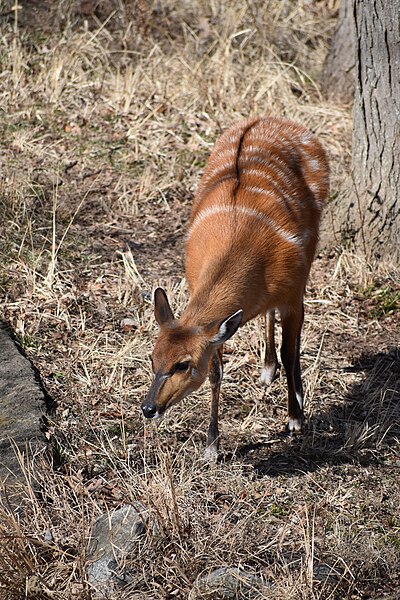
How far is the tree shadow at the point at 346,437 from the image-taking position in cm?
542

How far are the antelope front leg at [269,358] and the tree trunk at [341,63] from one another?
3827mm

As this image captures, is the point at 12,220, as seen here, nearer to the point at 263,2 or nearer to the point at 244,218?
the point at 244,218

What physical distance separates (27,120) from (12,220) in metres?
1.73

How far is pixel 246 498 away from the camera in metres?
5.02

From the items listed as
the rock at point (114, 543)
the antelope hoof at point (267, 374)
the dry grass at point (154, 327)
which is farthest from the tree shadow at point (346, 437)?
the rock at point (114, 543)

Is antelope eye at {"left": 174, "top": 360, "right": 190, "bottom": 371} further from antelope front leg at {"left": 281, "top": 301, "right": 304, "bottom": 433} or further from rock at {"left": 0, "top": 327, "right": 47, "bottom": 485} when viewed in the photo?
antelope front leg at {"left": 281, "top": 301, "right": 304, "bottom": 433}

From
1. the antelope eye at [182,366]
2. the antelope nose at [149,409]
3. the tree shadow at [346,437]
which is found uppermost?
the antelope eye at [182,366]

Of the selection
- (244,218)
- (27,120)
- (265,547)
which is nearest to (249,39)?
(27,120)

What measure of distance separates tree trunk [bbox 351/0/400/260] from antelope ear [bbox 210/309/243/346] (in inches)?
109

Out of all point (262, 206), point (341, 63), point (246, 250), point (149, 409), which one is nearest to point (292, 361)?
point (246, 250)

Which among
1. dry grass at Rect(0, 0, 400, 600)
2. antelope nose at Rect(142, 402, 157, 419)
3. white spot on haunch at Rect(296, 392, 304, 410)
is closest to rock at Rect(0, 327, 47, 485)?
dry grass at Rect(0, 0, 400, 600)

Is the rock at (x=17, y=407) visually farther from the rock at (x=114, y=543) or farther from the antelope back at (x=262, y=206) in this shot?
the antelope back at (x=262, y=206)

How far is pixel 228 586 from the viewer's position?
421 centimetres

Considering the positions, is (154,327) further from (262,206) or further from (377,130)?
(377,130)
